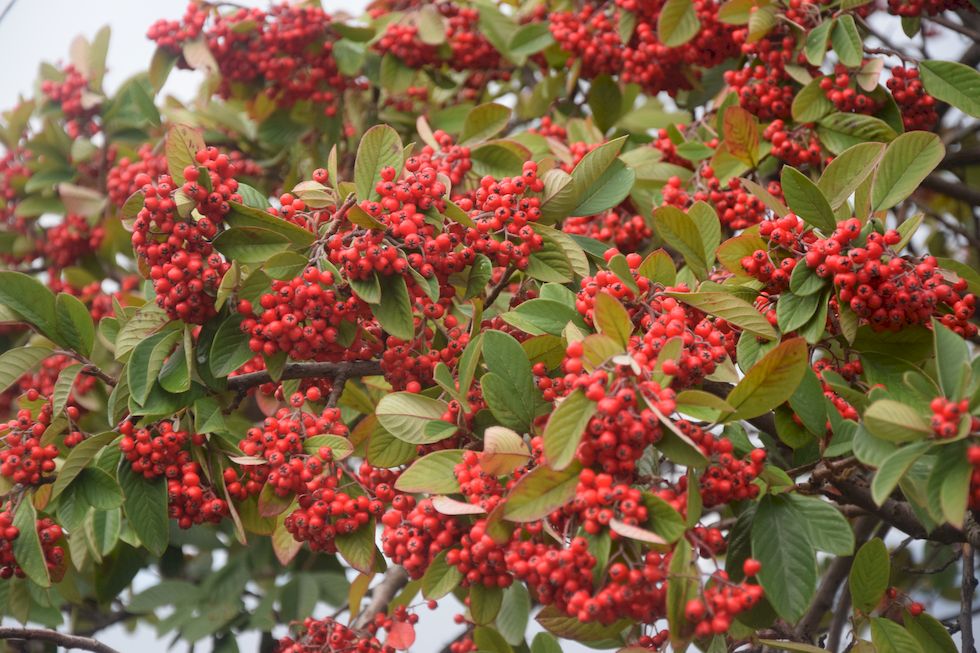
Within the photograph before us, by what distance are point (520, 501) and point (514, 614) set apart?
Answer: 1228 millimetres

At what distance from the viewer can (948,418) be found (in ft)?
4.92

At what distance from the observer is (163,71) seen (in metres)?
3.37

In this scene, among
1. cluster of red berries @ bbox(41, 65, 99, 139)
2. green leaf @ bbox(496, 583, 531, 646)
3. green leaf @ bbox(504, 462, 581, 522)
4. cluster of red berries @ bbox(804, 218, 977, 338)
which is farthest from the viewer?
Answer: cluster of red berries @ bbox(41, 65, 99, 139)

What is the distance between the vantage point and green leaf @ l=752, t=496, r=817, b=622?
5.62ft

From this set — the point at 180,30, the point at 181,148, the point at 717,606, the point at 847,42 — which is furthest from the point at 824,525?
the point at 180,30

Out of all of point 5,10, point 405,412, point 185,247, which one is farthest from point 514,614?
point 5,10

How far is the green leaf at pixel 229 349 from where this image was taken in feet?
6.73

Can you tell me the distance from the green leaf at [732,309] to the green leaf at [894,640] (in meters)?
0.69

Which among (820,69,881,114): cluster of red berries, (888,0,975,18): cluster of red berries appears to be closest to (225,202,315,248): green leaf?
(820,69,881,114): cluster of red berries

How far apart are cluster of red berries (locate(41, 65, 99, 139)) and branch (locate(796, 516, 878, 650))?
3.19m

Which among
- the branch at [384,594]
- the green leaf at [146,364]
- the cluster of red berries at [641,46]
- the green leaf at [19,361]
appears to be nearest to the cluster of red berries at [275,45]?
the cluster of red berries at [641,46]

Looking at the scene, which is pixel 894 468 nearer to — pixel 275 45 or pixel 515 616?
pixel 515 616

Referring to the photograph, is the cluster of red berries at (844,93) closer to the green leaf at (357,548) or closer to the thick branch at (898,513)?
the thick branch at (898,513)

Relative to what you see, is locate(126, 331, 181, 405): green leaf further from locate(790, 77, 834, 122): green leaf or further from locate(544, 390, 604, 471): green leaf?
locate(790, 77, 834, 122): green leaf
